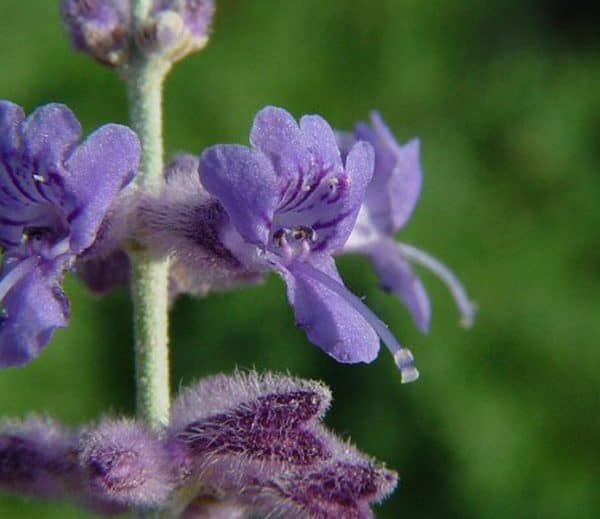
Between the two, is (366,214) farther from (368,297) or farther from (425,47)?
(425,47)

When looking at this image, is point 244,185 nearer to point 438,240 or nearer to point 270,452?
point 270,452

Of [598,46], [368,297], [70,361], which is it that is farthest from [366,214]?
[598,46]

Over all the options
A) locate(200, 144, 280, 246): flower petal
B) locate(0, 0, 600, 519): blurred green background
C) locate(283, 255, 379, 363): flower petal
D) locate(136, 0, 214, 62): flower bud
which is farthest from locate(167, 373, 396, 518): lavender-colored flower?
locate(0, 0, 600, 519): blurred green background

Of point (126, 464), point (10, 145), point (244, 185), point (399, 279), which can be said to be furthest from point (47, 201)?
point (399, 279)

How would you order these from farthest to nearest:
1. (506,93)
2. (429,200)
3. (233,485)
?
(506,93) < (429,200) < (233,485)

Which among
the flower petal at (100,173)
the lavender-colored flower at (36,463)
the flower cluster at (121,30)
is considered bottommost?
the lavender-colored flower at (36,463)

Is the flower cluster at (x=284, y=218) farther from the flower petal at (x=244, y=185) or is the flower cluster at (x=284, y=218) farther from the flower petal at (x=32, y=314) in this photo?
the flower petal at (x=32, y=314)

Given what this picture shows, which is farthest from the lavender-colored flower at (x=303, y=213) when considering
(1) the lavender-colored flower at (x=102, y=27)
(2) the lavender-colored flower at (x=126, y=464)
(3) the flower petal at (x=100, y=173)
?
(1) the lavender-colored flower at (x=102, y=27)
